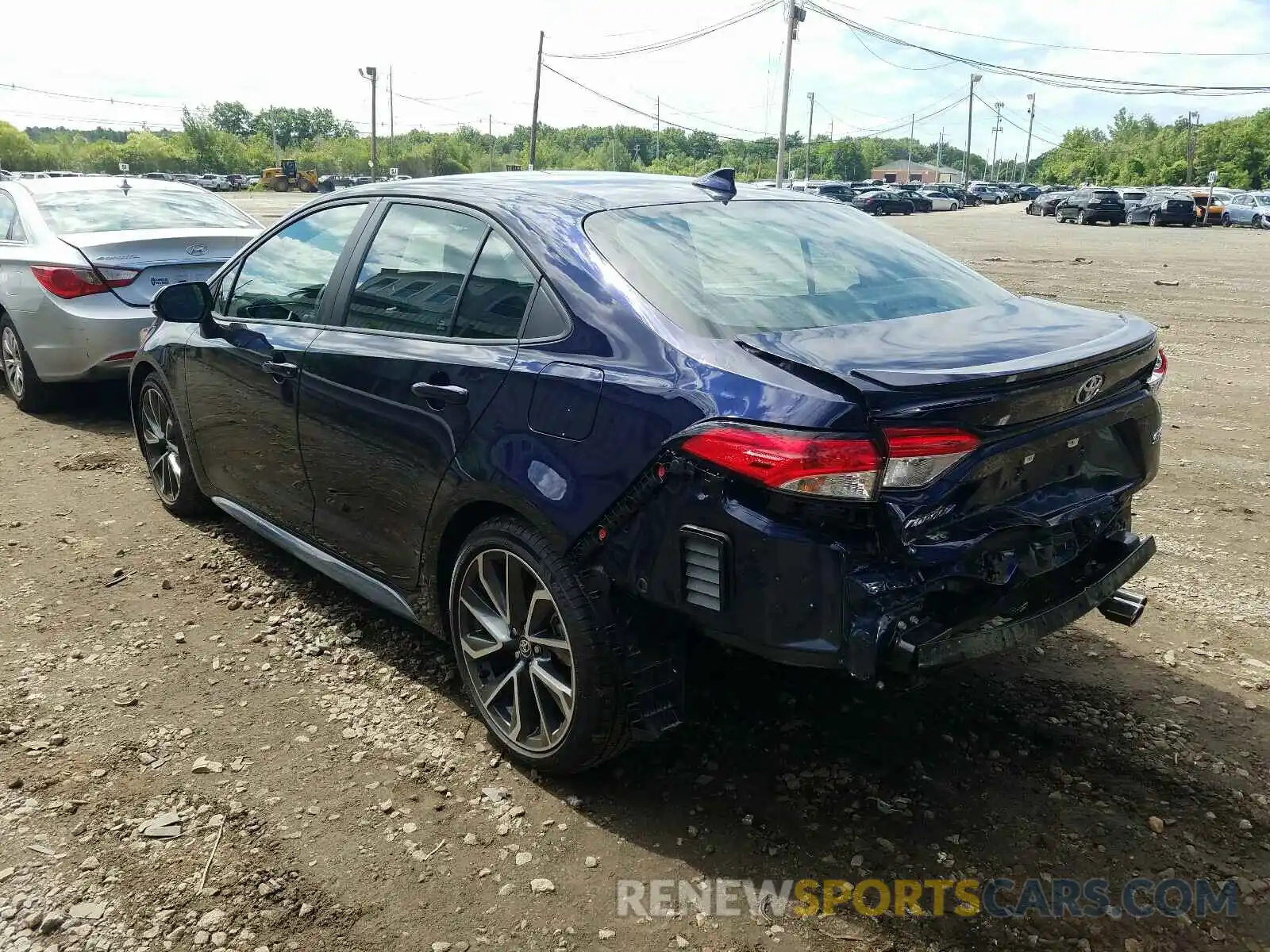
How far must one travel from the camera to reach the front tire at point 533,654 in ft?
9.01

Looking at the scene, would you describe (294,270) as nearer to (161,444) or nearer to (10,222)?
(161,444)

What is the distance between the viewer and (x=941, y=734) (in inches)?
128

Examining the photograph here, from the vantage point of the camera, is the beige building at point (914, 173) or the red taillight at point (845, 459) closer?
the red taillight at point (845, 459)

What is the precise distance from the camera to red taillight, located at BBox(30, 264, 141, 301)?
6.74 meters

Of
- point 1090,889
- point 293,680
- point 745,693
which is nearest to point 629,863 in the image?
point 745,693

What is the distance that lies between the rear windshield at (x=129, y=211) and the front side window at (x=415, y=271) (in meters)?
4.66

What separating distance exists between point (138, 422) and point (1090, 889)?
16.4 ft

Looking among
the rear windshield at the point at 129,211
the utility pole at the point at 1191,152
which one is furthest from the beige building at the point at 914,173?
the rear windshield at the point at 129,211

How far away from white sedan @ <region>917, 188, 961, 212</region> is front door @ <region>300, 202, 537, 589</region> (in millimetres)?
60077

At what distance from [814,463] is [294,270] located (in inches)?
104

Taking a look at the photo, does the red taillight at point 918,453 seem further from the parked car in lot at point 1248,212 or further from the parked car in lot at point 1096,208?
the parked car in lot at point 1248,212

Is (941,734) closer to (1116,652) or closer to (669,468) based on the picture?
(1116,652)

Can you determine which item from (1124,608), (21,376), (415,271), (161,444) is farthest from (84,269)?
(1124,608)

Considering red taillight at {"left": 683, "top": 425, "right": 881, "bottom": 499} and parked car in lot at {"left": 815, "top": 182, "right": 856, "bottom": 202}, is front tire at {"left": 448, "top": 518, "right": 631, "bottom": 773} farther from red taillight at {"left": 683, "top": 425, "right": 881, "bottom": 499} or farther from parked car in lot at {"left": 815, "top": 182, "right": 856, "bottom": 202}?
parked car in lot at {"left": 815, "top": 182, "right": 856, "bottom": 202}
